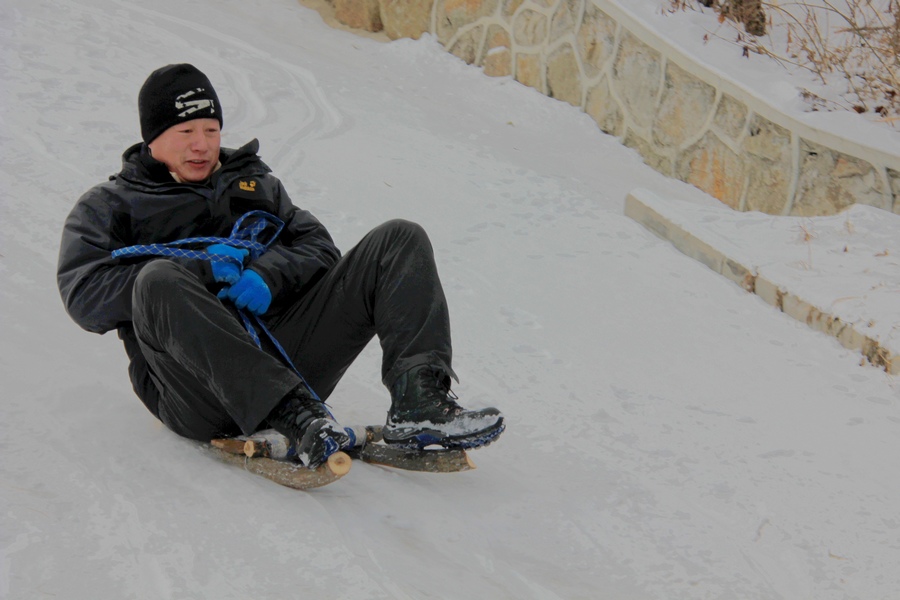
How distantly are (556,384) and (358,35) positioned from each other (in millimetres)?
4395

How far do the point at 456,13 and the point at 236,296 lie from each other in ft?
14.7

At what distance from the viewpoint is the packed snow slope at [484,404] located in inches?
81.7

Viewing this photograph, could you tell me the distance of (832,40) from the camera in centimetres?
491

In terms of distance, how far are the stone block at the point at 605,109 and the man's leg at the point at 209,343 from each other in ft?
11.9

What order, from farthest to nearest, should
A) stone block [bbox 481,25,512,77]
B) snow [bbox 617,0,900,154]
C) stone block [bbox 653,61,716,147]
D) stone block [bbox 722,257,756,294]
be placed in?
stone block [bbox 481,25,512,77], stone block [bbox 653,61,716,147], snow [bbox 617,0,900,154], stone block [bbox 722,257,756,294]

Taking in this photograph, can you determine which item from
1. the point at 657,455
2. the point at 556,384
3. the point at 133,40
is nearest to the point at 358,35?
the point at 133,40

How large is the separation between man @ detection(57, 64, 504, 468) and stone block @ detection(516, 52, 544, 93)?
356 centimetres

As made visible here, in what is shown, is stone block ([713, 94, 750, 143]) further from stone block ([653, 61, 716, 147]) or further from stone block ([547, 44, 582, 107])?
stone block ([547, 44, 582, 107])

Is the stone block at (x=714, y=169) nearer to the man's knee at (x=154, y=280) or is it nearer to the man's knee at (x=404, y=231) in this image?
the man's knee at (x=404, y=231)

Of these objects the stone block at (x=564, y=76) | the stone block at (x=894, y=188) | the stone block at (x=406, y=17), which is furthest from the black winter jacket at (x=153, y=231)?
the stone block at (x=406, y=17)

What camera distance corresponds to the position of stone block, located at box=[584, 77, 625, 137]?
552 cm

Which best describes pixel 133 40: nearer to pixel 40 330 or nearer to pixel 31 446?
pixel 40 330

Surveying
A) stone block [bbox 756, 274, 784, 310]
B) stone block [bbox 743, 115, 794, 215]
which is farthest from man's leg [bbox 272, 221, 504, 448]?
stone block [bbox 743, 115, 794, 215]

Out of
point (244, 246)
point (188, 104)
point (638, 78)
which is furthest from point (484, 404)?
point (638, 78)
